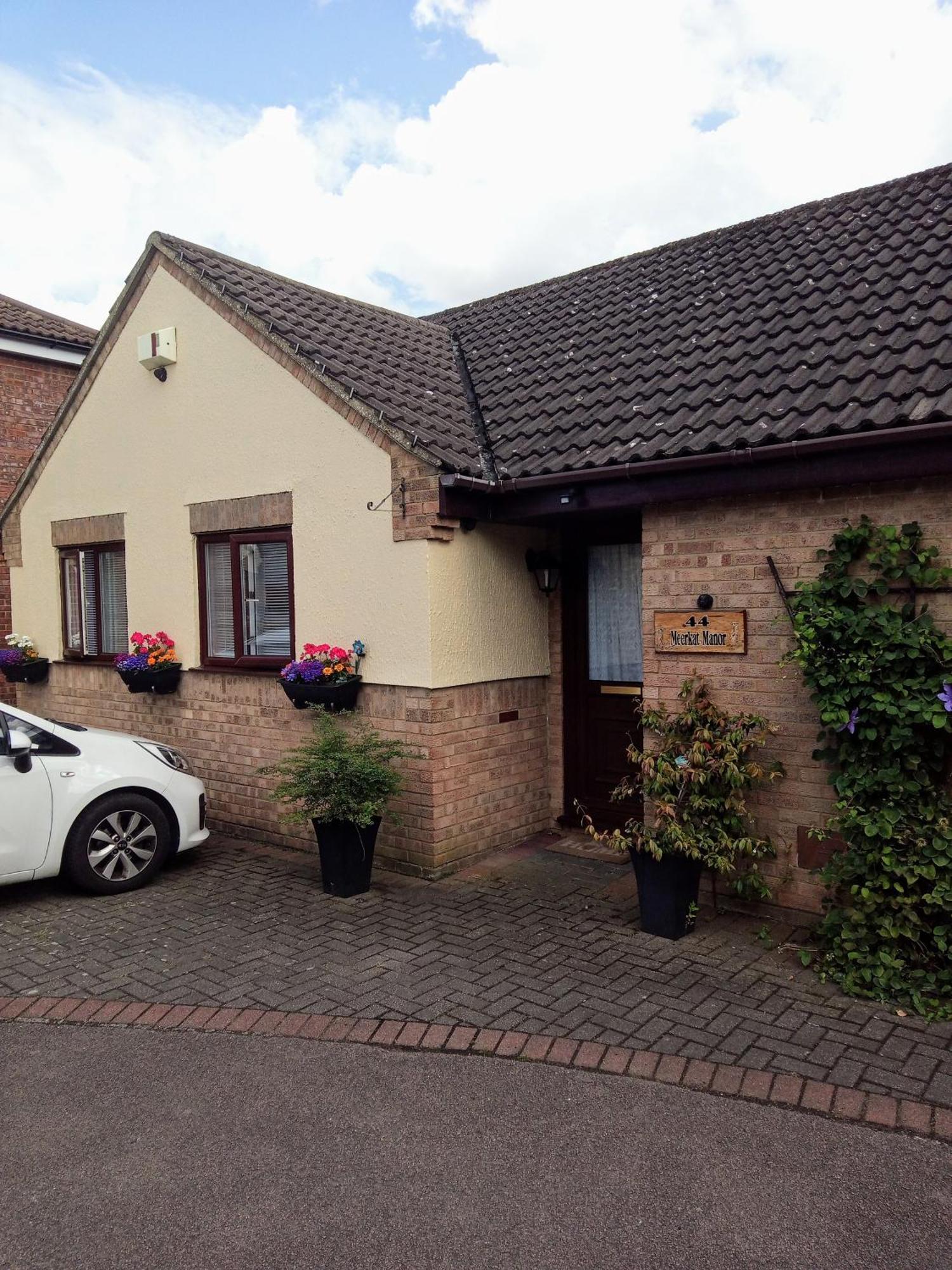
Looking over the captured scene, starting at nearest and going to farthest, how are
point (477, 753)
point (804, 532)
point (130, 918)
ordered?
point (804, 532) < point (130, 918) < point (477, 753)

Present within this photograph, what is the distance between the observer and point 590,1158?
343 centimetres

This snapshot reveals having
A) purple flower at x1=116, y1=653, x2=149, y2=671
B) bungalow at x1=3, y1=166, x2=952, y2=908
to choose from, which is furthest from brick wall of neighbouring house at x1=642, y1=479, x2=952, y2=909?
purple flower at x1=116, y1=653, x2=149, y2=671

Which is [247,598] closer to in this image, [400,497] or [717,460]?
[400,497]

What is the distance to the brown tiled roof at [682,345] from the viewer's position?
5.76m

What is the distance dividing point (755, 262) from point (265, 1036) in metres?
7.09

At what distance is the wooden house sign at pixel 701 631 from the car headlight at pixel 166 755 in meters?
3.72

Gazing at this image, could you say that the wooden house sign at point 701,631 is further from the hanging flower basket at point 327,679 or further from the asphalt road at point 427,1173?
the asphalt road at point 427,1173

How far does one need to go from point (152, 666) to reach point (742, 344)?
555cm

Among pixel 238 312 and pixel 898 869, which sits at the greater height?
pixel 238 312

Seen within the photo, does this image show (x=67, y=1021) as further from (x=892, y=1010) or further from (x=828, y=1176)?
(x=892, y=1010)

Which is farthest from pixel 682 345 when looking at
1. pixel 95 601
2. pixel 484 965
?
pixel 95 601

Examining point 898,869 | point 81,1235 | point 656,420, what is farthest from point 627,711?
point 81,1235

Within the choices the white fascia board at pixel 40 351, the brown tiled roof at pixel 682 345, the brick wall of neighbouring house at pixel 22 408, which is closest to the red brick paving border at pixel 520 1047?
the brown tiled roof at pixel 682 345

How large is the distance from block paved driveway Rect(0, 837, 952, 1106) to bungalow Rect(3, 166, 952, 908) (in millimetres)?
784
